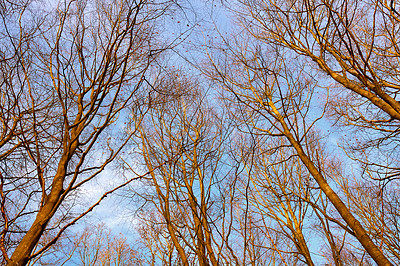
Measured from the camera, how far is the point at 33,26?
97.3 inches

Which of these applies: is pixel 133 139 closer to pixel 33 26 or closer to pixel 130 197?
pixel 130 197

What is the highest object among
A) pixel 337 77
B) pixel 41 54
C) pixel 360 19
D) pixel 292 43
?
pixel 360 19

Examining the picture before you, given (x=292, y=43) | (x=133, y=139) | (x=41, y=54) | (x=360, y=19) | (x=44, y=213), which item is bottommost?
(x=44, y=213)

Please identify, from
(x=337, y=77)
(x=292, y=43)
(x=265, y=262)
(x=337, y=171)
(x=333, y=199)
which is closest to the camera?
(x=333, y=199)

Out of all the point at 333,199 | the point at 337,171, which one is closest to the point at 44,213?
the point at 333,199

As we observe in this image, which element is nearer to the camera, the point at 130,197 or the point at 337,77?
the point at 337,77

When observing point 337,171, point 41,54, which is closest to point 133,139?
point 41,54

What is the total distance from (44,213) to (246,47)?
402 cm

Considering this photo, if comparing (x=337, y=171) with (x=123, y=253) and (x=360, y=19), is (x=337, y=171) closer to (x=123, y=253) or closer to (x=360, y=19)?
(x=360, y=19)

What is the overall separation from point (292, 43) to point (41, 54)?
3.60 m

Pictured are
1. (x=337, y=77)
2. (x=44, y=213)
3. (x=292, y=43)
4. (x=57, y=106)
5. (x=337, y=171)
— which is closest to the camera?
(x=44, y=213)

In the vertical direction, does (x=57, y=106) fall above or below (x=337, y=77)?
above

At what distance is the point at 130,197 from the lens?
4430 millimetres

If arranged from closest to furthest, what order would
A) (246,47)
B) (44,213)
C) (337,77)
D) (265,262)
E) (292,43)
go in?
(44,213) < (337,77) < (292,43) < (246,47) < (265,262)
